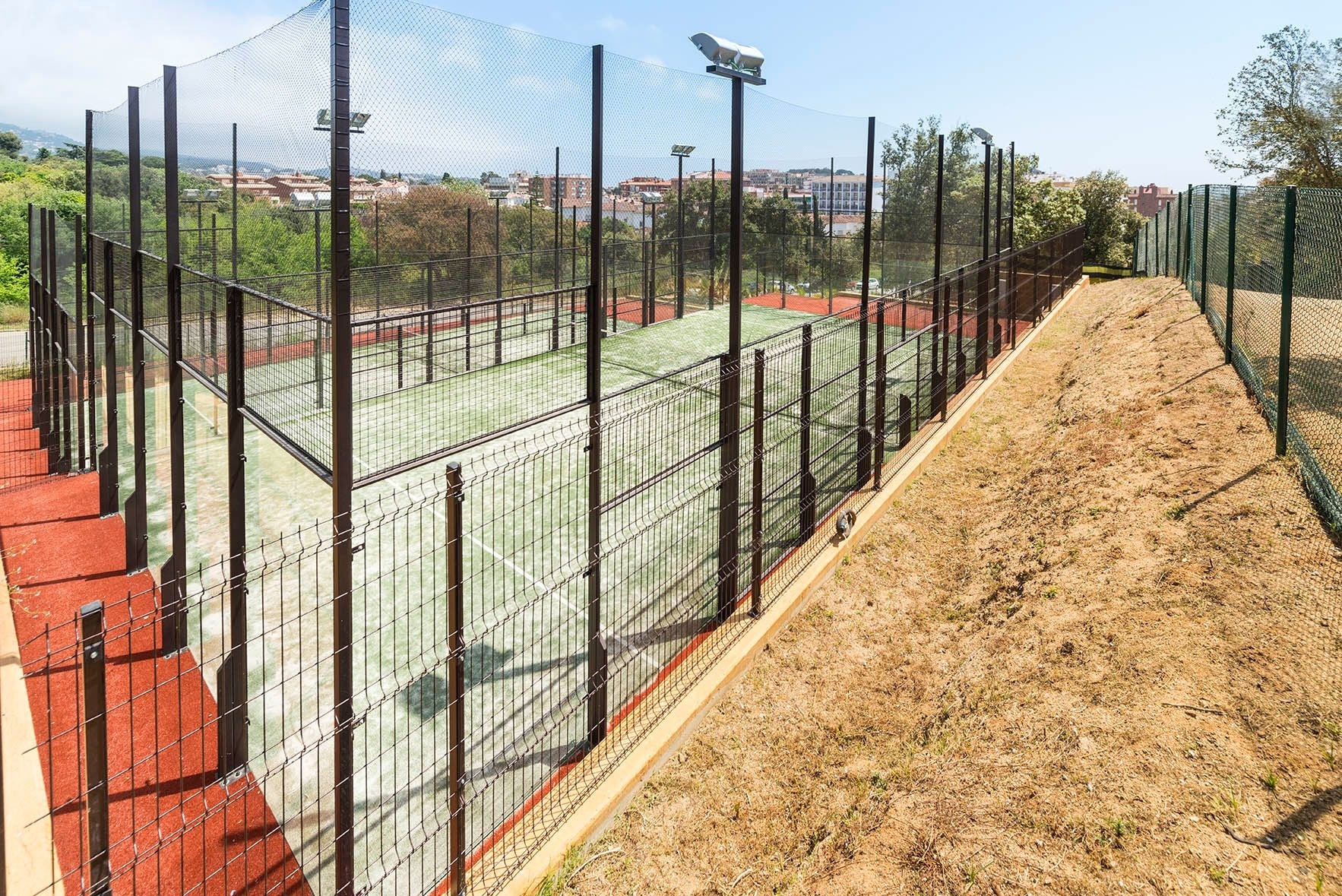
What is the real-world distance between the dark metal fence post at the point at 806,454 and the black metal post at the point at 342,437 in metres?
2.94

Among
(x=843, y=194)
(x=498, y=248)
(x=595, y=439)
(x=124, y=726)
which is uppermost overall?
(x=843, y=194)

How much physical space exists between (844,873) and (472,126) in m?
3.16

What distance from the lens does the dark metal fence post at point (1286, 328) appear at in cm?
509

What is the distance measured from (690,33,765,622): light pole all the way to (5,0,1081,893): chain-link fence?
0.08 feet

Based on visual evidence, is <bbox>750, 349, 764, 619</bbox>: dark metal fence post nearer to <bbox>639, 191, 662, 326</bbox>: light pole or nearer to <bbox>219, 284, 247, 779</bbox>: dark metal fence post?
<bbox>219, 284, 247, 779</bbox>: dark metal fence post

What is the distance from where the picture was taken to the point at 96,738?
2.00 metres

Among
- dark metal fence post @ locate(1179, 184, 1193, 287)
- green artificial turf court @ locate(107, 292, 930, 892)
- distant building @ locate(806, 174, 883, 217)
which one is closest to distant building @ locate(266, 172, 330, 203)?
green artificial turf court @ locate(107, 292, 930, 892)

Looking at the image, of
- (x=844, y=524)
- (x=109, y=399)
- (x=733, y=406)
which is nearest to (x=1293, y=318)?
(x=844, y=524)

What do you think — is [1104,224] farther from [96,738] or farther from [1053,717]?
[96,738]

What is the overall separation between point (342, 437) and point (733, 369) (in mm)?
2252

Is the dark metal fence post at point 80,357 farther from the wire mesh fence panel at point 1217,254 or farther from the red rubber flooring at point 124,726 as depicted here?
the wire mesh fence panel at point 1217,254

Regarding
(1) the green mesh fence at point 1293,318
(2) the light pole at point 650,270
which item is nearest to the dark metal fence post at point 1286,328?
(1) the green mesh fence at point 1293,318

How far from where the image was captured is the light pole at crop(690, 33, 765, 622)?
445 centimetres

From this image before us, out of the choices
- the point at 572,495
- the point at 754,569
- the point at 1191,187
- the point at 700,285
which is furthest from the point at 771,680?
the point at 1191,187
